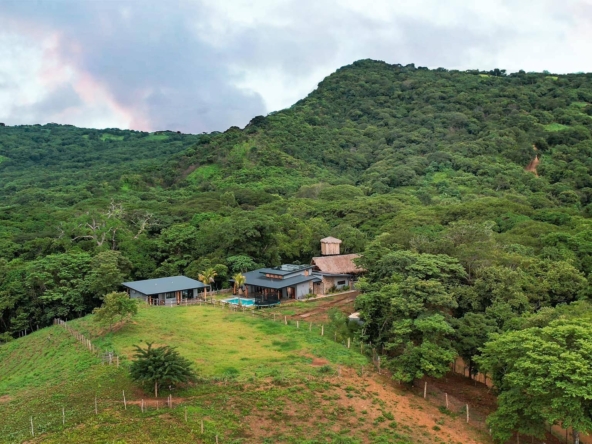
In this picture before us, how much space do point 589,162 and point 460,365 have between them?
240 ft

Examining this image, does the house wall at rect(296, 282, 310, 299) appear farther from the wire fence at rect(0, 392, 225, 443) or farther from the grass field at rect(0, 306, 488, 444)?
the wire fence at rect(0, 392, 225, 443)

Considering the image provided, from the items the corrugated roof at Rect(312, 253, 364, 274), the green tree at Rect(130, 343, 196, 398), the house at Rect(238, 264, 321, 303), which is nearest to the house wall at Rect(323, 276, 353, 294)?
the corrugated roof at Rect(312, 253, 364, 274)

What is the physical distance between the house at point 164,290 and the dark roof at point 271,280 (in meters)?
4.34

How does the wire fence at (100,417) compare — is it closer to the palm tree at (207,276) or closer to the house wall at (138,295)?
the house wall at (138,295)

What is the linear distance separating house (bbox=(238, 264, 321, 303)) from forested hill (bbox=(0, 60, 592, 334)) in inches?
136

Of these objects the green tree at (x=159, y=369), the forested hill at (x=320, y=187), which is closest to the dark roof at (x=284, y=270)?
the forested hill at (x=320, y=187)

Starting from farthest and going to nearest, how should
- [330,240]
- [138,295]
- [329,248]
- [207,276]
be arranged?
[330,240], [329,248], [207,276], [138,295]

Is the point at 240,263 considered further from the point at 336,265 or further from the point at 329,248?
the point at 329,248

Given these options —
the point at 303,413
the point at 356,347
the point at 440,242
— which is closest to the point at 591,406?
the point at 303,413

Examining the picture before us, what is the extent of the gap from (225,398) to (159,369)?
10.5ft

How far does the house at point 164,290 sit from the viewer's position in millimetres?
36562

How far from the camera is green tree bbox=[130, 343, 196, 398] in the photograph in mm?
19297

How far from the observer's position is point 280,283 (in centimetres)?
3653

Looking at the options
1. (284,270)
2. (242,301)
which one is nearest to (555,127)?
(284,270)
